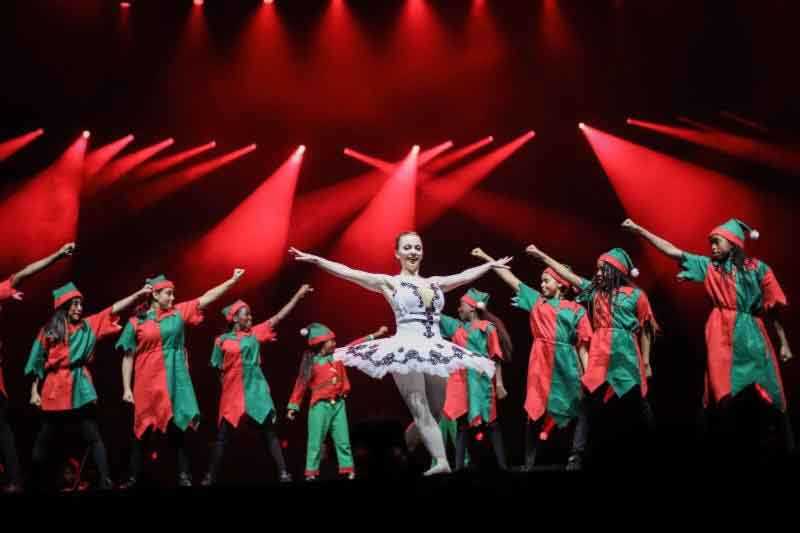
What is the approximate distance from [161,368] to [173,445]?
0.62m

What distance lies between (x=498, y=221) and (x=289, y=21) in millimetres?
3188

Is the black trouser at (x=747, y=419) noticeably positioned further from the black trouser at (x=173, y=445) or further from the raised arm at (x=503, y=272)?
the black trouser at (x=173, y=445)

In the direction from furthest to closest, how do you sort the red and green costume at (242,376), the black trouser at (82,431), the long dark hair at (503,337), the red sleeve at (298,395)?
the red sleeve at (298,395), the long dark hair at (503,337), the red and green costume at (242,376), the black trouser at (82,431)

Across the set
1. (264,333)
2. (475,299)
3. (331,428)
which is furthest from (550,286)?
(264,333)

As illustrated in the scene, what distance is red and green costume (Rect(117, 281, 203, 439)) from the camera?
7.67 m

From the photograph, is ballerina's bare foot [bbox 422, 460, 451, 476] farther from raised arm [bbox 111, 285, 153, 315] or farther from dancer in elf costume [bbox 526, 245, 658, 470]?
raised arm [bbox 111, 285, 153, 315]

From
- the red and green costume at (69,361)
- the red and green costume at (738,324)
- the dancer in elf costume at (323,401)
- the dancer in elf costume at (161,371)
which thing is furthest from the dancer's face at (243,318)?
the red and green costume at (738,324)

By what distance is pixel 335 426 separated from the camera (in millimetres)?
8773

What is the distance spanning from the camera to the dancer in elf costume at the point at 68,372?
721cm

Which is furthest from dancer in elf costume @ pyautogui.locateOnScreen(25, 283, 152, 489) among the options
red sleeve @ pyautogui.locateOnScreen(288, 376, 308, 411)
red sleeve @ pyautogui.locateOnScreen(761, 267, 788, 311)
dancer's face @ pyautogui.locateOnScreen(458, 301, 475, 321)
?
red sleeve @ pyautogui.locateOnScreen(761, 267, 788, 311)

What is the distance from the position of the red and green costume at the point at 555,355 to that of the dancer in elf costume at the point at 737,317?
106 cm

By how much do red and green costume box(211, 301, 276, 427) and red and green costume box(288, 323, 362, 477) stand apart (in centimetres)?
47

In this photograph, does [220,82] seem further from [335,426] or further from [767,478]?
[767,478]

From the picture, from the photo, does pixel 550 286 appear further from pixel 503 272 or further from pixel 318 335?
pixel 318 335
